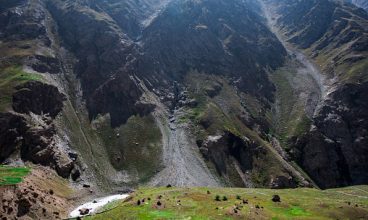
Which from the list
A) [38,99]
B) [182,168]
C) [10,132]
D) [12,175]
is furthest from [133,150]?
[12,175]

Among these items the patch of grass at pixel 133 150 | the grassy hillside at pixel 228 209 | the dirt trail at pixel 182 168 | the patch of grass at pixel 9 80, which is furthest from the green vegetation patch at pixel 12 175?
the dirt trail at pixel 182 168

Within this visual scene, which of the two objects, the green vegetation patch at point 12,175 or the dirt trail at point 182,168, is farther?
the dirt trail at point 182,168

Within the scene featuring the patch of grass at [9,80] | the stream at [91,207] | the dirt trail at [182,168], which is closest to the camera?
the stream at [91,207]

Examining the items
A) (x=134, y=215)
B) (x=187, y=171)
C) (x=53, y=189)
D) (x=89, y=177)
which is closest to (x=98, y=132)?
(x=89, y=177)

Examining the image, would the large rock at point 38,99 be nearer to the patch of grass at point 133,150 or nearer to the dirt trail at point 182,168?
the patch of grass at point 133,150

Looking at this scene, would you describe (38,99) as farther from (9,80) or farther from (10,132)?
(10,132)

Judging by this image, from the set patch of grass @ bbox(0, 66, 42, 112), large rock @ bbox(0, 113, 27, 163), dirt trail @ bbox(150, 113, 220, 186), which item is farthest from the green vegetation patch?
dirt trail @ bbox(150, 113, 220, 186)
